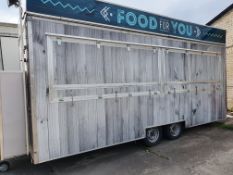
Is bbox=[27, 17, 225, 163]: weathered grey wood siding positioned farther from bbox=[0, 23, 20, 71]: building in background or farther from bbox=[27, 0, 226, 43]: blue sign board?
bbox=[0, 23, 20, 71]: building in background

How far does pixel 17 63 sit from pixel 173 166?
4.49 meters

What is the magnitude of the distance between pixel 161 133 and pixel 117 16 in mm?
3095

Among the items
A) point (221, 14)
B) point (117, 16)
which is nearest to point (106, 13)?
point (117, 16)

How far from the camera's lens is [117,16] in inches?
184

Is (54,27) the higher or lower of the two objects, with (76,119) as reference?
higher

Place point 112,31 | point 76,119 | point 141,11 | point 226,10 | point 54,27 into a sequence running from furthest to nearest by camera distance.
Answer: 1. point 226,10
2. point 141,11
3. point 112,31
4. point 76,119
5. point 54,27

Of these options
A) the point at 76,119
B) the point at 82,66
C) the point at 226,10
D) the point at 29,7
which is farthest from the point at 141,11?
the point at 226,10

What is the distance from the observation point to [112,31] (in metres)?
4.61

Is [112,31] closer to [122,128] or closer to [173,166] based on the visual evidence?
[122,128]

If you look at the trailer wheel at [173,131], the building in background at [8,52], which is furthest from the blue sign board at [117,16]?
the building in background at [8,52]

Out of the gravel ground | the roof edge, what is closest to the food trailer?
the gravel ground

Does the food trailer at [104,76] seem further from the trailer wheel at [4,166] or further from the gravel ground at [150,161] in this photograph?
the trailer wheel at [4,166]

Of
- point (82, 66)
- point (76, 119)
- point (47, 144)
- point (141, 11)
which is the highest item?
point (141, 11)

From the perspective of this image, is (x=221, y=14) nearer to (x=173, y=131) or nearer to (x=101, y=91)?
(x=173, y=131)
